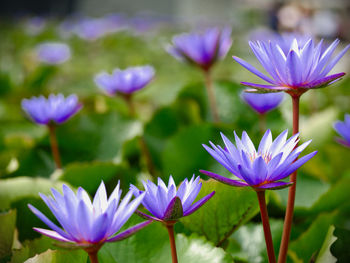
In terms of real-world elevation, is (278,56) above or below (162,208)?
above

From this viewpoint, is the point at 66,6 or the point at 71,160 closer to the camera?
the point at 71,160

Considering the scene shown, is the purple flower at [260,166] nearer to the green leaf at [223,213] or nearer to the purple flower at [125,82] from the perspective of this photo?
the green leaf at [223,213]

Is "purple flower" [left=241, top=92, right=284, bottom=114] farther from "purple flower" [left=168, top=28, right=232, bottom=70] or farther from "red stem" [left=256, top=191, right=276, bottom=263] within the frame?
"red stem" [left=256, top=191, right=276, bottom=263]

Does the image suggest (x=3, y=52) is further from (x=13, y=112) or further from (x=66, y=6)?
(x=66, y=6)

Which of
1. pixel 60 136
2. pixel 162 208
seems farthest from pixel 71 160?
pixel 162 208

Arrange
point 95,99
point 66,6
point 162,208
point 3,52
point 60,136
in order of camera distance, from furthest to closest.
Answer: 1. point 66,6
2. point 3,52
3. point 95,99
4. point 60,136
5. point 162,208

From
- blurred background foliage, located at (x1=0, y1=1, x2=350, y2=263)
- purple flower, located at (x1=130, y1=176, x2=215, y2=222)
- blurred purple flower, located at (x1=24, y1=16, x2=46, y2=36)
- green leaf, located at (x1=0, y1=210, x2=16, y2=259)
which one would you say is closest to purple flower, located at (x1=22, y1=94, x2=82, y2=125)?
blurred background foliage, located at (x1=0, y1=1, x2=350, y2=263)
